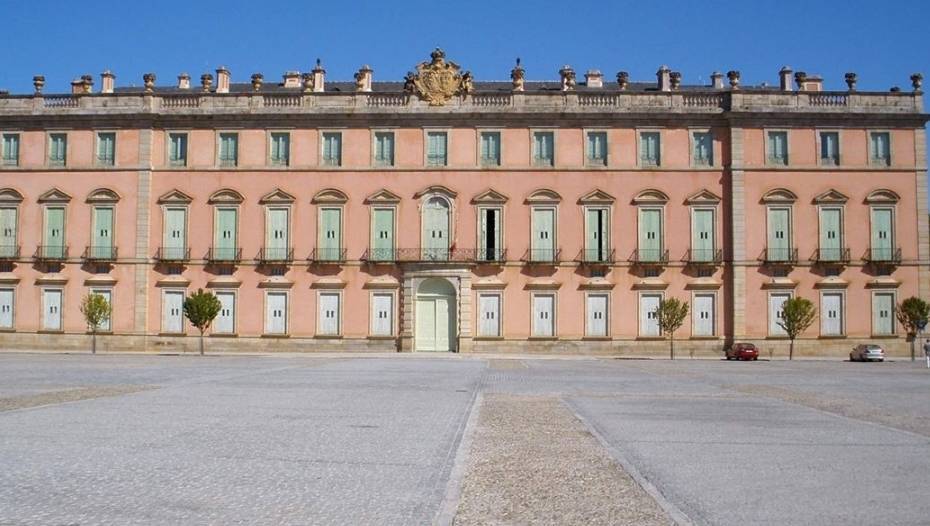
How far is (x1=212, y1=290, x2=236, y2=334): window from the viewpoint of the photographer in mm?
46438

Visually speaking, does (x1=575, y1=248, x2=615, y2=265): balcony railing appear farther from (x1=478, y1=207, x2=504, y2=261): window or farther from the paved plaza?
the paved plaza

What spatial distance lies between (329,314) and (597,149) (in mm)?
14888

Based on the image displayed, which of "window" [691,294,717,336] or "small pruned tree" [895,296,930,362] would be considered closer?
"small pruned tree" [895,296,930,362]

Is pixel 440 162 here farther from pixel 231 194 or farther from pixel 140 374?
pixel 140 374

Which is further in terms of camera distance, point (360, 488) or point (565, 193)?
point (565, 193)

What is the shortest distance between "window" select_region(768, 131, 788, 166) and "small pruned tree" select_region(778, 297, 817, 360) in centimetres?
668

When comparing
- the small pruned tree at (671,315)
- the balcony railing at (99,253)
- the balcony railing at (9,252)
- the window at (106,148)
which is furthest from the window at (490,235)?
the balcony railing at (9,252)

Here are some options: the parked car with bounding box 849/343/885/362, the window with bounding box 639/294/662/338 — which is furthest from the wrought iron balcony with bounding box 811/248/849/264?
the window with bounding box 639/294/662/338

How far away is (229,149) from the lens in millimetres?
46875

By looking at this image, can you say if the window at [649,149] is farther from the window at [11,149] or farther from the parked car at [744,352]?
the window at [11,149]

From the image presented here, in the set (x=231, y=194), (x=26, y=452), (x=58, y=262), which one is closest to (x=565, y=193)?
(x=231, y=194)

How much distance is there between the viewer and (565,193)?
1806 inches

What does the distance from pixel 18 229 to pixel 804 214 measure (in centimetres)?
3760

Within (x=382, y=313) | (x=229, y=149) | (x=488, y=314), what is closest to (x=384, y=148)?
(x=229, y=149)
